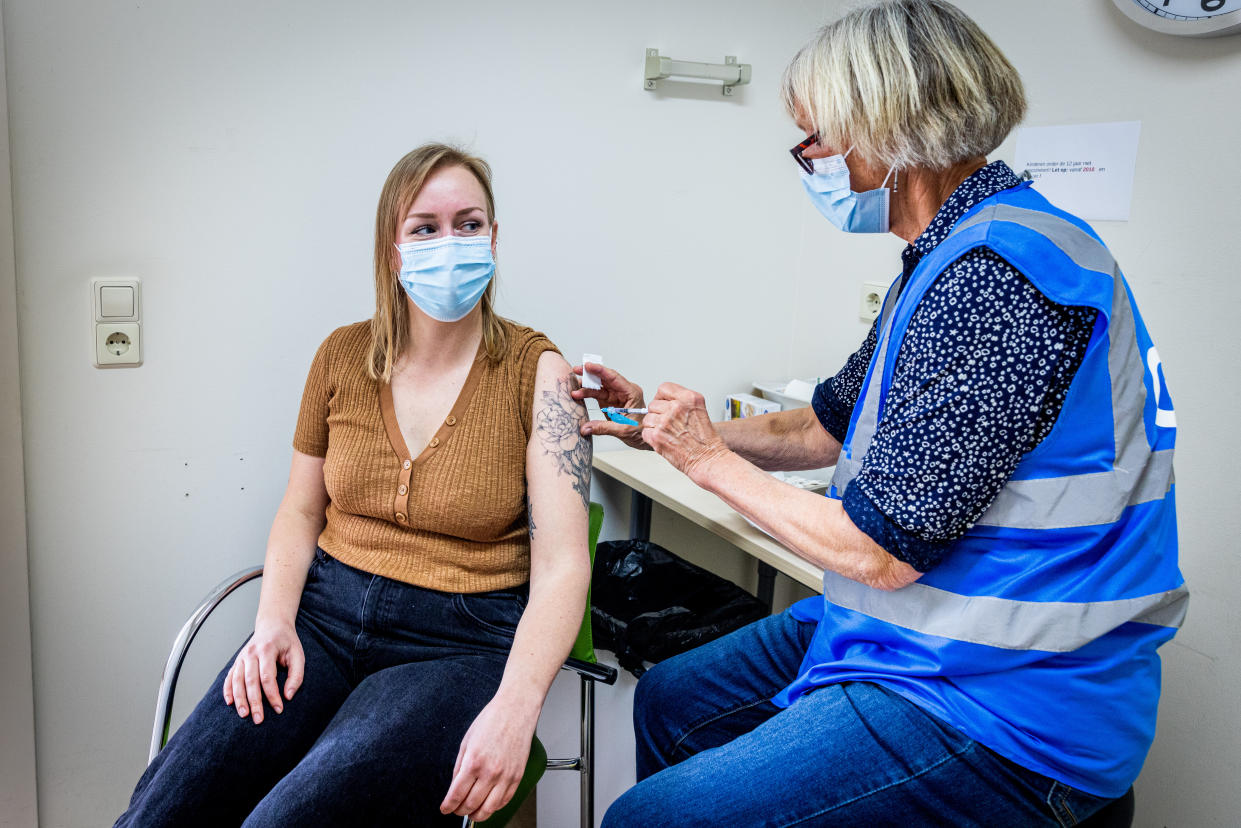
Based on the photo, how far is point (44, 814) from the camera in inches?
79.0

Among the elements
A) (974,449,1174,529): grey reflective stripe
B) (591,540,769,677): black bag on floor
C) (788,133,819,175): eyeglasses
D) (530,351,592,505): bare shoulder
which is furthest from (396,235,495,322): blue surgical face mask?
(974,449,1174,529): grey reflective stripe

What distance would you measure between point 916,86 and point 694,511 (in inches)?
39.6

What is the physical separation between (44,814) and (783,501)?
183 centimetres

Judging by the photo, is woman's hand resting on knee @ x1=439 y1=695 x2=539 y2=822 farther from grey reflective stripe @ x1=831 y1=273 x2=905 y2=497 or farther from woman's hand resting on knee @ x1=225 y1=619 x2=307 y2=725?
grey reflective stripe @ x1=831 y1=273 x2=905 y2=497

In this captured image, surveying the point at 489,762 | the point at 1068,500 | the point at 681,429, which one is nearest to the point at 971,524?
the point at 1068,500

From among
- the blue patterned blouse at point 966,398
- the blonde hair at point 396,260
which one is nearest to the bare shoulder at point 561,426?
the blonde hair at point 396,260

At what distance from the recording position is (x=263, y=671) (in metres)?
1.36

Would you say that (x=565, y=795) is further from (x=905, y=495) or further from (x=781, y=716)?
(x=905, y=495)

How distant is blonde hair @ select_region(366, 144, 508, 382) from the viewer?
157 cm

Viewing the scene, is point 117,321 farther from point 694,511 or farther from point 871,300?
point 871,300

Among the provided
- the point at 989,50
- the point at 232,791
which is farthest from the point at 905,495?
the point at 232,791

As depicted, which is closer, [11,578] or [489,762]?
[489,762]

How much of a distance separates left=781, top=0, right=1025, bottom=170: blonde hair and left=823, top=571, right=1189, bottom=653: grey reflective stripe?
1.83 ft

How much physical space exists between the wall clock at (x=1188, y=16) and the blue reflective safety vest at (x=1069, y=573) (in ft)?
2.68
